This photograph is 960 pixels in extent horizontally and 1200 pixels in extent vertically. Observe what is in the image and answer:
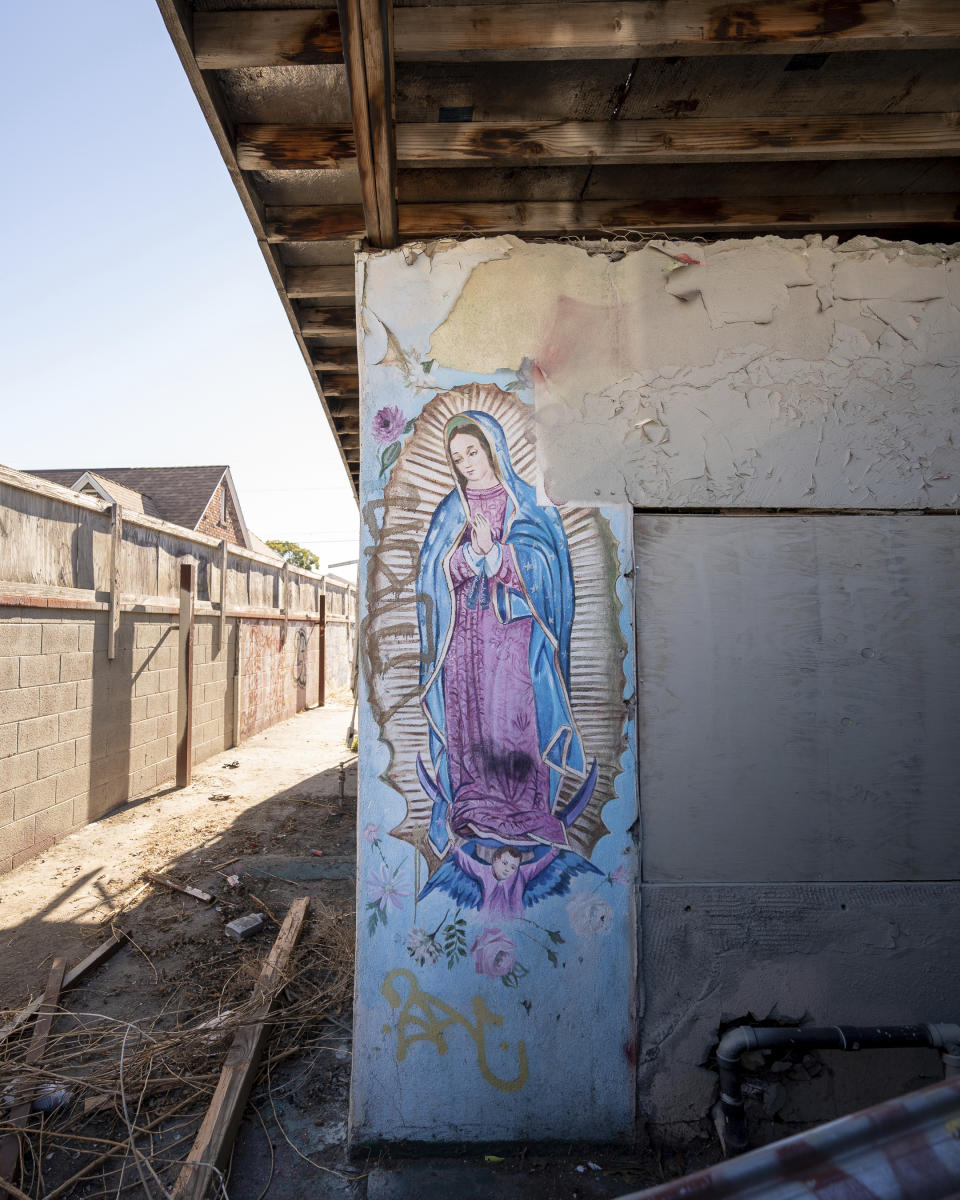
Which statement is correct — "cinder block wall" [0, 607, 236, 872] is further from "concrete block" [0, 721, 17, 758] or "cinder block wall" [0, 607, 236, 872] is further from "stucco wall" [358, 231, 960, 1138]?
"stucco wall" [358, 231, 960, 1138]

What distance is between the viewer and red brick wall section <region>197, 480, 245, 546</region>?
1969cm

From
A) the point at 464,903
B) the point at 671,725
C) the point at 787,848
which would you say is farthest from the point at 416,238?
the point at 787,848

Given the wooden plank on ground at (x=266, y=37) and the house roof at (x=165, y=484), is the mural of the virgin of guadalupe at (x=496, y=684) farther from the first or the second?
the house roof at (x=165, y=484)

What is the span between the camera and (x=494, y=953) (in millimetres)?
2279

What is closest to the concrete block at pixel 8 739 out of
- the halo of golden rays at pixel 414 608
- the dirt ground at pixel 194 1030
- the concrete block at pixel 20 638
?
the concrete block at pixel 20 638

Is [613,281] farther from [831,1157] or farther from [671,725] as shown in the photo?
[831,1157]

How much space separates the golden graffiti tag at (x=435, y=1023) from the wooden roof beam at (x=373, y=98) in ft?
8.70

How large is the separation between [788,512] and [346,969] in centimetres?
304

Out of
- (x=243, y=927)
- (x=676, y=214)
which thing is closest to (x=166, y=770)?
(x=243, y=927)

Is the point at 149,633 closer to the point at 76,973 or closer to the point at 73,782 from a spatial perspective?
the point at 73,782

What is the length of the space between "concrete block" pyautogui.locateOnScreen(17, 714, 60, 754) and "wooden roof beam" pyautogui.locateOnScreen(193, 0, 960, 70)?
15.9 feet

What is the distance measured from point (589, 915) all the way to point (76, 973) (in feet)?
9.80

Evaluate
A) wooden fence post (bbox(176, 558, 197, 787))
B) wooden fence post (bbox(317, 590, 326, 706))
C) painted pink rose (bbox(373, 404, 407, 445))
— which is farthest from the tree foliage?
painted pink rose (bbox(373, 404, 407, 445))

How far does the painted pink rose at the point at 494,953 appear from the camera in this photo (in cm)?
227
